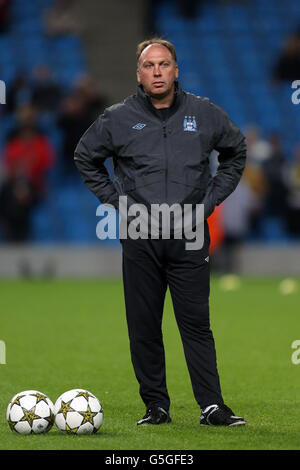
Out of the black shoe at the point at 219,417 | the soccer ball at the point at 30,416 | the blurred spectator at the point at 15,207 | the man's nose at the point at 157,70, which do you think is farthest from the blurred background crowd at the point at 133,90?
the soccer ball at the point at 30,416

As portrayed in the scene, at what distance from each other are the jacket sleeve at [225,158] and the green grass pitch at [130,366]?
4.58 feet

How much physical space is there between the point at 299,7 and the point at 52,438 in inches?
769

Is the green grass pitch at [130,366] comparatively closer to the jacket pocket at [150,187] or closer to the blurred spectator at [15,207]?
the jacket pocket at [150,187]

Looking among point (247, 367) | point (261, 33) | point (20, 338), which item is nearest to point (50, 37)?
point (261, 33)

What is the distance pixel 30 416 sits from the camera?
19.5ft

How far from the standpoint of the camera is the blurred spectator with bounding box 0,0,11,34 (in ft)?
73.6

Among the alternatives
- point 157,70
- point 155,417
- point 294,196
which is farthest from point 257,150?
point 155,417

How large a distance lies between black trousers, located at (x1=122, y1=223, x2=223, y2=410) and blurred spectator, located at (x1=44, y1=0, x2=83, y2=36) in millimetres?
16639

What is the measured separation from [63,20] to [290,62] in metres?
5.05

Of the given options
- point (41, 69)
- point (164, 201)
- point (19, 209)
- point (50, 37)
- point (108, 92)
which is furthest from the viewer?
point (50, 37)

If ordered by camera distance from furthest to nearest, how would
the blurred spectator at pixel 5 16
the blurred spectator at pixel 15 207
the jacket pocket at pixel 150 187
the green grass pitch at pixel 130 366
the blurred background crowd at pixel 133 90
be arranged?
1. the blurred spectator at pixel 5 16
2. the blurred background crowd at pixel 133 90
3. the blurred spectator at pixel 15 207
4. the jacket pocket at pixel 150 187
5. the green grass pitch at pixel 130 366

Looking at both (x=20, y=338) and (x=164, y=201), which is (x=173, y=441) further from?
(x=20, y=338)

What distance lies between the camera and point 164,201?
6145 millimetres

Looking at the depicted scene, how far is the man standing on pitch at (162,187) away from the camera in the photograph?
6.18m
